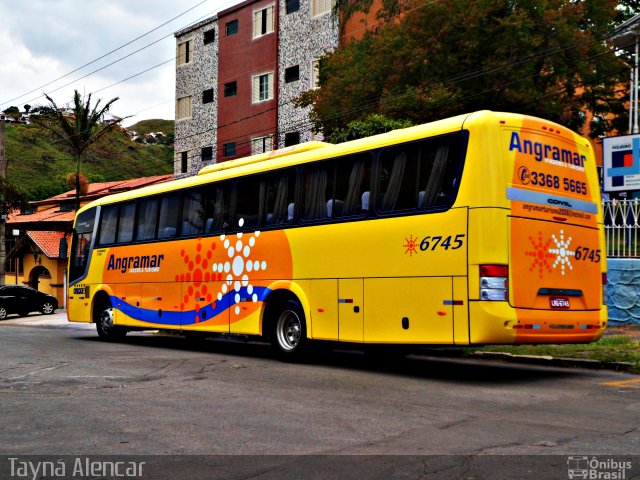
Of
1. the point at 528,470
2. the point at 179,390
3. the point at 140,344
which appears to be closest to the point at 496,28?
the point at 140,344

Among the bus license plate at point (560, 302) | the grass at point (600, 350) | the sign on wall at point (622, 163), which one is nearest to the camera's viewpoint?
the bus license plate at point (560, 302)

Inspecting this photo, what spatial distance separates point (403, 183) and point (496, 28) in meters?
21.0

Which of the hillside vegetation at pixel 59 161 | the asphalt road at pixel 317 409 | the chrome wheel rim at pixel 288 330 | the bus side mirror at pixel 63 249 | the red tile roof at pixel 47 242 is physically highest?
the hillside vegetation at pixel 59 161

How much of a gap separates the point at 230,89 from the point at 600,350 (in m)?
33.6

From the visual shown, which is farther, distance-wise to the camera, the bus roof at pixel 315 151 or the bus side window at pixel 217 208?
the bus side window at pixel 217 208

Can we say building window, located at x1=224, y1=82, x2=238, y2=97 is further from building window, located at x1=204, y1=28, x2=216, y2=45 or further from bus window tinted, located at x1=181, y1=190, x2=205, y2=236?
bus window tinted, located at x1=181, y1=190, x2=205, y2=236

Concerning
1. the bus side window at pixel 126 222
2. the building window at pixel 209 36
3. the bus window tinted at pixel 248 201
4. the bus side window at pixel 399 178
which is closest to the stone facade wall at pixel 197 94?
the building window at pixel 209 36

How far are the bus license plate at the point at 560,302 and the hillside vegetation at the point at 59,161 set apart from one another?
223 feet

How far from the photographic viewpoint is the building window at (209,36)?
45522 millimetres

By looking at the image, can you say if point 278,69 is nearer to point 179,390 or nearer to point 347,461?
point 179,390

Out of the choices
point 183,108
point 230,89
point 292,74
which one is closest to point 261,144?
point 292,74

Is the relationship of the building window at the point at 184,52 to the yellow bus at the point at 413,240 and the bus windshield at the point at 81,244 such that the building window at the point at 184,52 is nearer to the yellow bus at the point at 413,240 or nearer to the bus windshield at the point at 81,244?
the bus windshield at the point at 81,244

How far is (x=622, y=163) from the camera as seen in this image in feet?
67.9

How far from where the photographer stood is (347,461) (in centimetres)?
599
